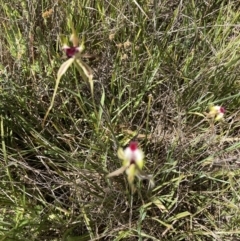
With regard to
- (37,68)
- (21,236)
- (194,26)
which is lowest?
(21,236)

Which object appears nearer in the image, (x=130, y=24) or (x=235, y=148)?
(x=235, y=148)

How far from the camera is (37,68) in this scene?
116 cm

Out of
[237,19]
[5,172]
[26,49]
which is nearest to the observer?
[5,172]

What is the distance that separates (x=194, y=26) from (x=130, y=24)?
0.17 m

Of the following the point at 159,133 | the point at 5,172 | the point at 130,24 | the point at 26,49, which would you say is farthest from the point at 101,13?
the point at 5,172

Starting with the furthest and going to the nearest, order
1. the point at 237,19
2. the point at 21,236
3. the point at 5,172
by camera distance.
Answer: the point at 237,19 → the point at 5,172 → the point at 21,236

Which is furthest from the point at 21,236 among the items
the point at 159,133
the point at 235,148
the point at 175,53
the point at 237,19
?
the point at 237,19

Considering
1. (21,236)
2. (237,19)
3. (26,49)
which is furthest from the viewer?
(237,19)

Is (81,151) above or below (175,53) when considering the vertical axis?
below

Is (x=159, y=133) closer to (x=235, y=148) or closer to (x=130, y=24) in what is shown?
(x=235, y=148)

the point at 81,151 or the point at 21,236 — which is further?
the point at 81,151

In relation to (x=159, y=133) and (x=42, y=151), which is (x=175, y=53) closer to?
(x=159, y=133)

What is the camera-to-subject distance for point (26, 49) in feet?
3.85

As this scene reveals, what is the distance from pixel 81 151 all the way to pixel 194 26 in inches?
17.9
